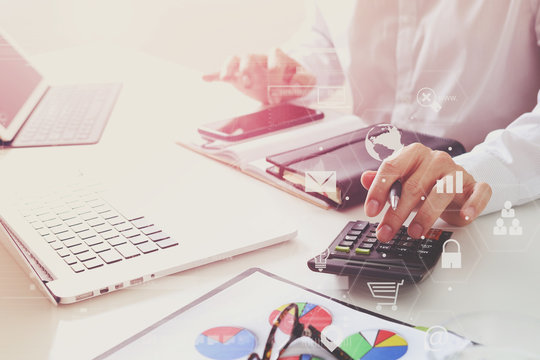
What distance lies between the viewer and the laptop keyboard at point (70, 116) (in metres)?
0.86

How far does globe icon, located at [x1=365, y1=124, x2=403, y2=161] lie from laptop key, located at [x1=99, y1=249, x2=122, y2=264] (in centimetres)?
29

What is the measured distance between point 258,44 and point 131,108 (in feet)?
3.74

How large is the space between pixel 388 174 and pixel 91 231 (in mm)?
290

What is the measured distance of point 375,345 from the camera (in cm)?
36

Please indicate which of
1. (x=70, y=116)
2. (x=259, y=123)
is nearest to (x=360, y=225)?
(x=259, y=123)

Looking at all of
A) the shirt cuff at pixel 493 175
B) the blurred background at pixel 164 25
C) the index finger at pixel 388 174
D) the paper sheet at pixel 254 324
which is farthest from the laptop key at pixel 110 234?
the blurred background at pixel 164 25

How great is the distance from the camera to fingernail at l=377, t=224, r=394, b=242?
1.55ft

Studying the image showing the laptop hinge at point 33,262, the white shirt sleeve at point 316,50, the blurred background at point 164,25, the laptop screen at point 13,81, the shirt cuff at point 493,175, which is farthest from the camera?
the blurred background at point 164,25

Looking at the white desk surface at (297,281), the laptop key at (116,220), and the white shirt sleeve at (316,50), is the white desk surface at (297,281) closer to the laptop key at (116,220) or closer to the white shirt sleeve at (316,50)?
the laptop key at (116,220)

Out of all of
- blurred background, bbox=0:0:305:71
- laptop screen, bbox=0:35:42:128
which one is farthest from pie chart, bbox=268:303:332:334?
blurred background, bbox=0:0:305:71

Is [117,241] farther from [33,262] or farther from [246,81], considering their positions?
[246,81]

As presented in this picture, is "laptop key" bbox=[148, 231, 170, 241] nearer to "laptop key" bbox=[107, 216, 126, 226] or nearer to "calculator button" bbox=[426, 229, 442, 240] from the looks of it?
"laptop key" bbox=[107, 216, 126, 226]

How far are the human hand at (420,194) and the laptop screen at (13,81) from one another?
2.15 ft

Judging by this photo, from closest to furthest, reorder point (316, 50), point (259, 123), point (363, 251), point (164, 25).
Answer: point (363, 251) → point (259, 123) → point (316, 50) → point (164, 25)
